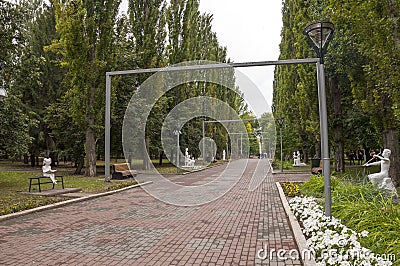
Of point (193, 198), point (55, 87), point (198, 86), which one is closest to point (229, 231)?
point (193, 198)

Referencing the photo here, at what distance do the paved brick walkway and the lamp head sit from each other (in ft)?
11.4

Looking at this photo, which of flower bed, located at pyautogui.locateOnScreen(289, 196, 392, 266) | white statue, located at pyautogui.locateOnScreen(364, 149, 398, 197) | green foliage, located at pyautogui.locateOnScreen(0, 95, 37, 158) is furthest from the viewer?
green foliage, located at pyautogui.locateOnScreen(0, 95, 37, 158)

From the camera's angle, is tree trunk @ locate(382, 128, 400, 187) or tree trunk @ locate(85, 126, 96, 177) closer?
tree trunk @ locate(382, 128, 400, 187)

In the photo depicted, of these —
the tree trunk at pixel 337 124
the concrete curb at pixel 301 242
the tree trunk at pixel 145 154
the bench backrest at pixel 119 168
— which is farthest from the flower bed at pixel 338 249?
the tree trunk at pixel 145 154

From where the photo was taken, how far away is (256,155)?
79.8m

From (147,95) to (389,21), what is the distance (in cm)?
1720

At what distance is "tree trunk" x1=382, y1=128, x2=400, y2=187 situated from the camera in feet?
39.1

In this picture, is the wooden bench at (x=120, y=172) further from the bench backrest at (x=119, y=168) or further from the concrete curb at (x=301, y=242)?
the concrete curb at (x=301, y=242)

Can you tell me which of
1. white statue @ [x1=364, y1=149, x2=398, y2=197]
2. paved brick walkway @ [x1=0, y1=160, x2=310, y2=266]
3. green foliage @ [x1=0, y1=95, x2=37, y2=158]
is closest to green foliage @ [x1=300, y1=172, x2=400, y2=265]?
paved brick walkway @ [x1=0, y1=160, x2=310, y2=266]

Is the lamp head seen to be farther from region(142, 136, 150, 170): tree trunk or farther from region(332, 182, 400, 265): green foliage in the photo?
region(142, 136, 150, 170): tree trunk

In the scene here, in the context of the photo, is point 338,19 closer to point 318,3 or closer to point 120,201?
point 318,3

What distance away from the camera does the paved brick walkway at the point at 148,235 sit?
4543mm

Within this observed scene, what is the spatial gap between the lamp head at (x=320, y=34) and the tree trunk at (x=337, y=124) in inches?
521

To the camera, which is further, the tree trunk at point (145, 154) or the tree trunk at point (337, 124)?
the tree trunk at point (145, 154)
